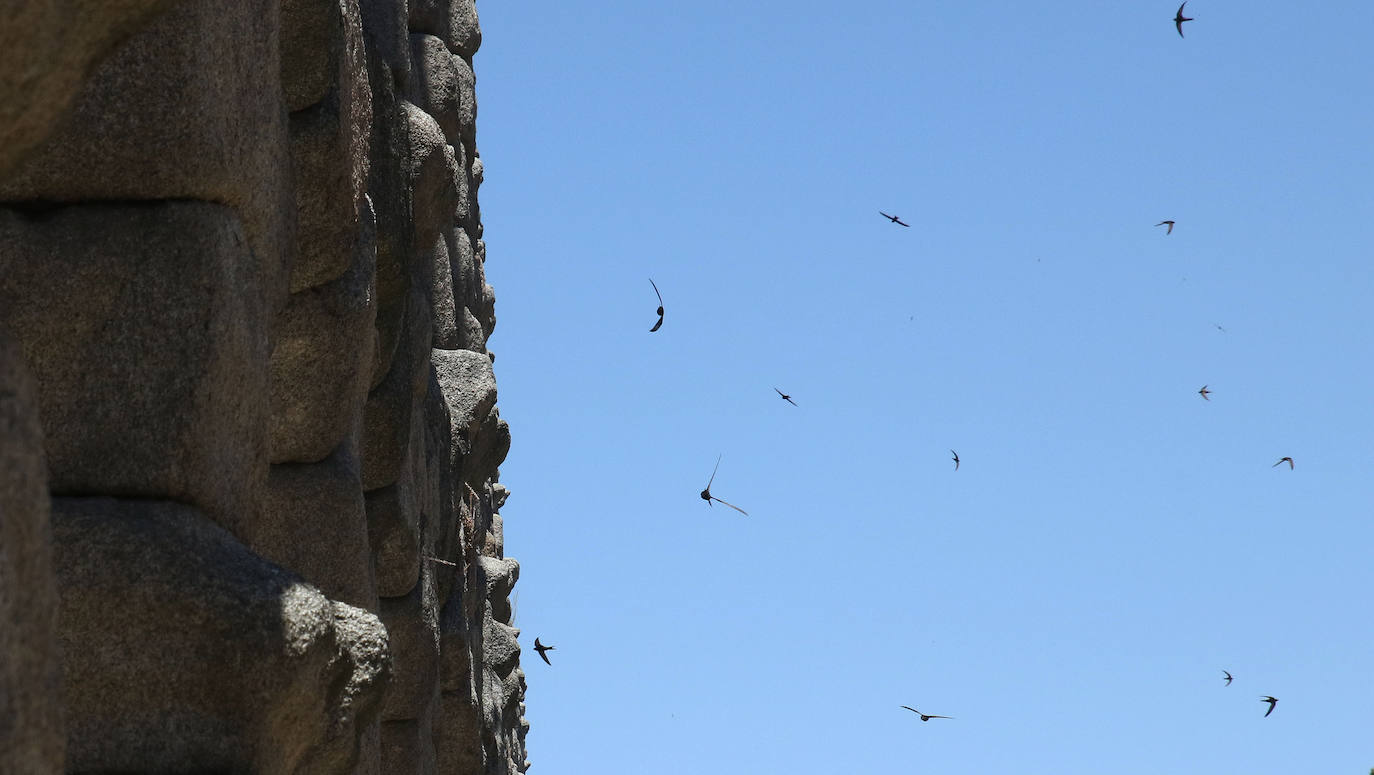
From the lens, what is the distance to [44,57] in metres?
2.16

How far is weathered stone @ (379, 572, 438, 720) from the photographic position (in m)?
6.63

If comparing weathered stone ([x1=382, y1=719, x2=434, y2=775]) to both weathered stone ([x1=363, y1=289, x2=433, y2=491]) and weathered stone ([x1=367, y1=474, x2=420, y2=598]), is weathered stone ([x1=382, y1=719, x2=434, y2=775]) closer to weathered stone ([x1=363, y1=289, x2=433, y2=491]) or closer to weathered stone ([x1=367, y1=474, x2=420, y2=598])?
weathered stone ([x1=367, y1=474, x2=420, y2=598])

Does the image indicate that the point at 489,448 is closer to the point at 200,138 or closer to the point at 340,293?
the point at 340,293

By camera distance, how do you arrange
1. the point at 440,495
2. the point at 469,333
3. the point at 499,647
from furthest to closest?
the point at 499,647 < the point at 469,333 < the point at 440,495

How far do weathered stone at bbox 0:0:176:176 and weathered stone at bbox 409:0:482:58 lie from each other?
22.2 ft

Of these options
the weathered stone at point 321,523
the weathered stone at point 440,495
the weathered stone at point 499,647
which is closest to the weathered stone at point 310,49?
the weathered stone at point 321,523

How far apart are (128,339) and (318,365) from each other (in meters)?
1.37

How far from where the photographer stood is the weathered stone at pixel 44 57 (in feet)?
6.86

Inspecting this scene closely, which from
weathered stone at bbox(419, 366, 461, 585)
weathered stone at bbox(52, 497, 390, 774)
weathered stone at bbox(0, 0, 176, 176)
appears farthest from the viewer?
weathered stone at bbox(419, 366, 461, 585)

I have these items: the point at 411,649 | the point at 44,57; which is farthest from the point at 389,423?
the point at 44,57

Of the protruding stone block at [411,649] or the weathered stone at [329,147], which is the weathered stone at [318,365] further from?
the protruding stone block at [411,649]

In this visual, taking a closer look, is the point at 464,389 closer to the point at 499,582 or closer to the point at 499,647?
the point at 499,647

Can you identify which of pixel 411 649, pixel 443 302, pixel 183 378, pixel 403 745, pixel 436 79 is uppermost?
pixel 183 378

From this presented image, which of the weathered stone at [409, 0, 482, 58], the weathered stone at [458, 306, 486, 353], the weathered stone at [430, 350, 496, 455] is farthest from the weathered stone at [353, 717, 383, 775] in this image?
the weathered stone at [458, 306, 486, 353]
